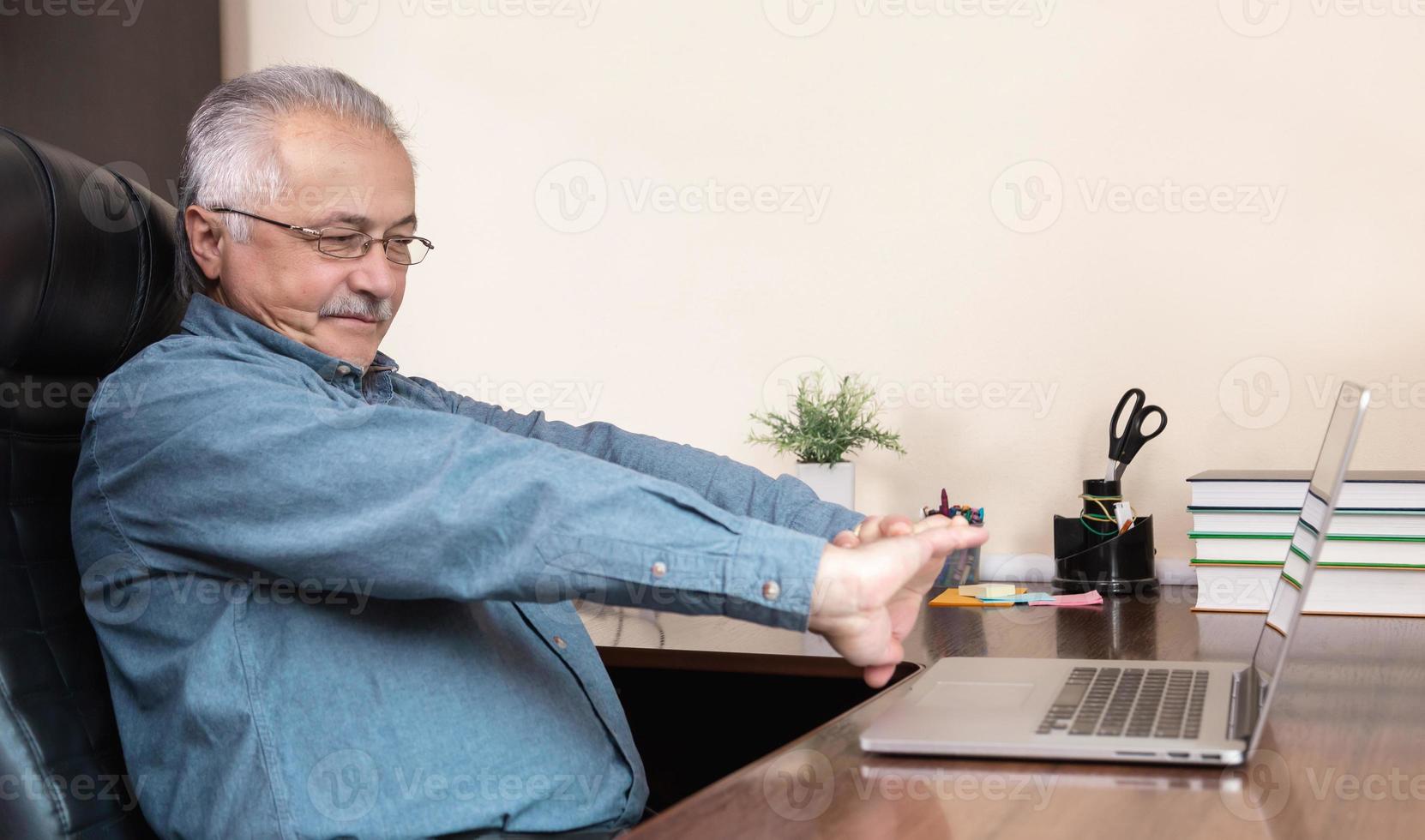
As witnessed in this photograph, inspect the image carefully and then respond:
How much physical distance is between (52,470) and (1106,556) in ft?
4.36

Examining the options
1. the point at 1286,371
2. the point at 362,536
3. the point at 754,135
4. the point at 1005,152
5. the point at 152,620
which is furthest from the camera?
the point at 754,135

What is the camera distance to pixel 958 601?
172 cm

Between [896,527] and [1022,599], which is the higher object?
[896,527]

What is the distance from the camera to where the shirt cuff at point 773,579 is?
862 millimetres

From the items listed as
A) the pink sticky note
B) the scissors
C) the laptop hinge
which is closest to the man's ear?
the laptop hinge

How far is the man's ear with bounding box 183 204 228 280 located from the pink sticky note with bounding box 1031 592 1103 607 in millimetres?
→ 1116

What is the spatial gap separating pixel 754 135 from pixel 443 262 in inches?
24.6

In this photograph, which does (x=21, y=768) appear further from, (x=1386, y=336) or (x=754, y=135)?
(x=1386, y=336)

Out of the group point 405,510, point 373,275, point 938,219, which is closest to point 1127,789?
point 405,510

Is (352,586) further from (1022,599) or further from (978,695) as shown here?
(1022,599)

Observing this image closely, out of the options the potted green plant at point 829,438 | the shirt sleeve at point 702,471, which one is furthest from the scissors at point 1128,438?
the shirt sleeve at point 702,471

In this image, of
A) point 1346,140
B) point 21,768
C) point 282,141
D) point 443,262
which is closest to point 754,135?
point 443,262

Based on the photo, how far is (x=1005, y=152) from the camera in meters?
1.97

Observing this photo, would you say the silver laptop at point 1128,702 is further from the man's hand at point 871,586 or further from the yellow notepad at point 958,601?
the yellow notepad at point 958,601
